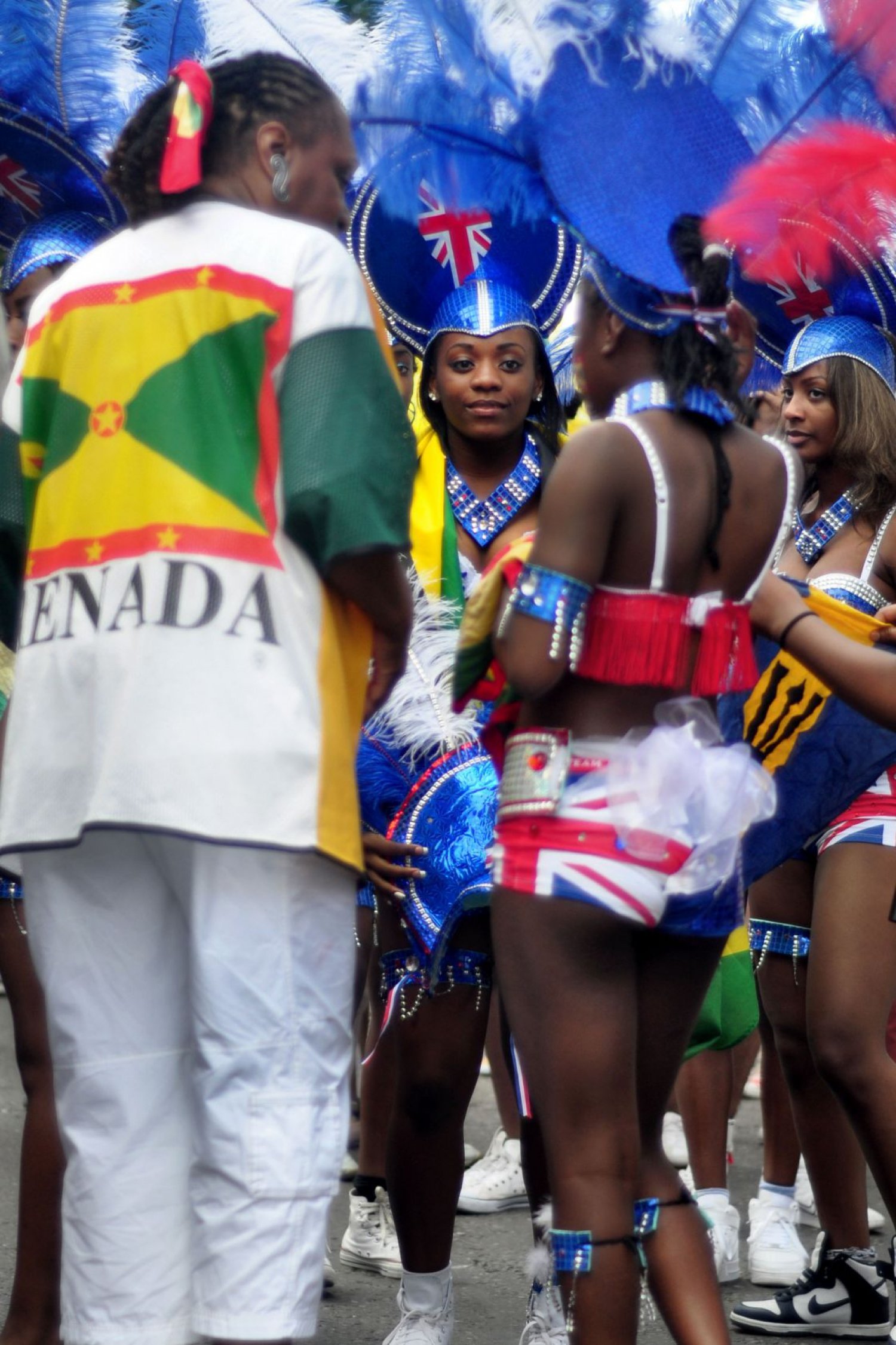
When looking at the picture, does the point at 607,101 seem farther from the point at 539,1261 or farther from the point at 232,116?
the point at 539,1261

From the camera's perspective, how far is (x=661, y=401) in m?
2.97

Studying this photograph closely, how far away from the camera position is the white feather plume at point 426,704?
3785 mm

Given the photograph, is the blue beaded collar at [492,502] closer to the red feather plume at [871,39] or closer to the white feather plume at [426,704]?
the white feather plume at [426,704]

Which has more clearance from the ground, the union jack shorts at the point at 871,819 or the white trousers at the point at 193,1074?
the union jack shorts at the point at 871,819

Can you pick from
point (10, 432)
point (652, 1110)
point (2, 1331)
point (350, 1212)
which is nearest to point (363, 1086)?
point (350, 1212)

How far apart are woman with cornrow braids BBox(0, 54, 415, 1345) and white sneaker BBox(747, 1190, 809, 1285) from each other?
2.33m

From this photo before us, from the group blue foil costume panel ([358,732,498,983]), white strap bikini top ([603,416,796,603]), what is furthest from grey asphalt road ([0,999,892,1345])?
white strap bikini top ([603,416,796,603])

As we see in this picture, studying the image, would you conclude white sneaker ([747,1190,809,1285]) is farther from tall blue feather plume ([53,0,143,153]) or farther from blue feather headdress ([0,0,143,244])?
tall blue feather plume ([53,0,143,153])

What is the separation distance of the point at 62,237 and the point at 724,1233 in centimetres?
282

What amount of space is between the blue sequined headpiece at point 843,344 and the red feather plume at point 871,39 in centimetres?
108

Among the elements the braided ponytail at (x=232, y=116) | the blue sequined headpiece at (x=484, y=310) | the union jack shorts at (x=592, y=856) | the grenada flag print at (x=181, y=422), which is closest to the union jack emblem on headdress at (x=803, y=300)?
the blue sequined headpiece at (x=484, y=310)

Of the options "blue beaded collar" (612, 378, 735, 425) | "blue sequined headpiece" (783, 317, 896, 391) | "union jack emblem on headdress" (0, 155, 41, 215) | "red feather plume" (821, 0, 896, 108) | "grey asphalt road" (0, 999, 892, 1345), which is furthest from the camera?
"blue sequined headpiece" (783, 317, 896, 391)

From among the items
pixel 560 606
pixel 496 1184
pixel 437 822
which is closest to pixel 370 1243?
pixel 496 1184

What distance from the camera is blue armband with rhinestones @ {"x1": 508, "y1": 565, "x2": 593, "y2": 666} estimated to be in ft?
9.20
